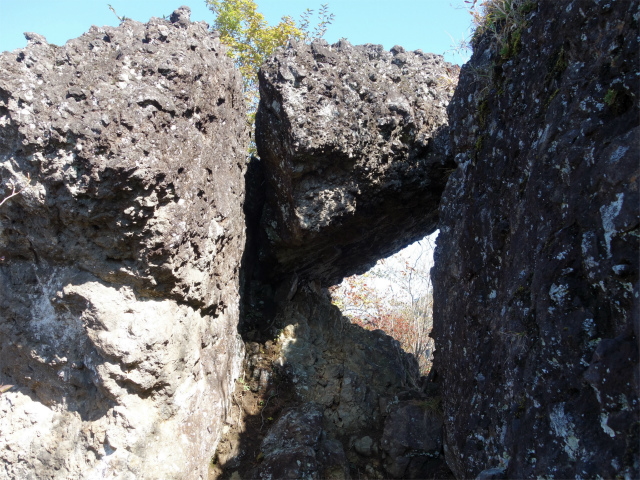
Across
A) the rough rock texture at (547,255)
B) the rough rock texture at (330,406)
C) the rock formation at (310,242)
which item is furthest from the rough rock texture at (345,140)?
the rough rock texture at (330,406)

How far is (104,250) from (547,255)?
11.2ft

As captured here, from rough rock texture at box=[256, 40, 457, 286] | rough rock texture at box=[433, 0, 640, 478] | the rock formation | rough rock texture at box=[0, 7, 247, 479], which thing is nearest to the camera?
rough rock texture at box=[433, 0, 640, 478]

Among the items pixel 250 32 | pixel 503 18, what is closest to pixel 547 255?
pixel 503 18

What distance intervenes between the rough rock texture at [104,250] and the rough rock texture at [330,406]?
90cm

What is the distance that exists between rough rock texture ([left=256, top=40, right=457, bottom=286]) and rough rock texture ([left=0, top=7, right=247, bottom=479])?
3.32ft

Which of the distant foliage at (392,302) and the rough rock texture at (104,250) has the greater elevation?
the distant foliage at (392,302)

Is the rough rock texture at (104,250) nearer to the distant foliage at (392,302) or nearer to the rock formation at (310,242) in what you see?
the rock formation at (310,242)

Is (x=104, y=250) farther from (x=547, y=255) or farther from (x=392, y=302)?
(x=392, y=302)

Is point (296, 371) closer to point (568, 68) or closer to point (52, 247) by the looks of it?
point (52, 247)

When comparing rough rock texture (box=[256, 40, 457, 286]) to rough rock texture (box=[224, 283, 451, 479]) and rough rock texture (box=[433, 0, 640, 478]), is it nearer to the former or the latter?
rough rock texture (box=[433, 0, 640, 478])

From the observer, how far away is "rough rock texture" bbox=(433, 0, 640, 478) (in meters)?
2.56

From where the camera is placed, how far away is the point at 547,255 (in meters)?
3.18

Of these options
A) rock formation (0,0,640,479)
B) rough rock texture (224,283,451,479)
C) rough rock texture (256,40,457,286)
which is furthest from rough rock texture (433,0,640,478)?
rough rock texture (256,40,457,286)

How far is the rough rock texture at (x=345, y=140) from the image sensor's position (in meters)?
5.29
